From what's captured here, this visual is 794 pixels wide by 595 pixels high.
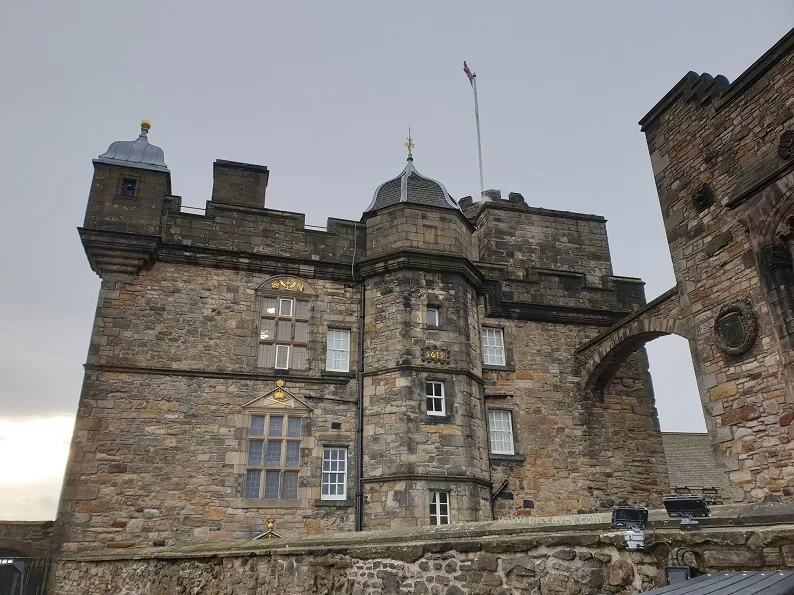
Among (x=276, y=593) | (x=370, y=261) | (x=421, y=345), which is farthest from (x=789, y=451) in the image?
(x=370, y=261)

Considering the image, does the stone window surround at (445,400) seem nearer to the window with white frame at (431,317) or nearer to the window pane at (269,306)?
the window with white frame at (431,317)

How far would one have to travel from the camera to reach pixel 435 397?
1291 centimetres

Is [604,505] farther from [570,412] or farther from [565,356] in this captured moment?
[565,356]

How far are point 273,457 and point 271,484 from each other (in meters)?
0.56

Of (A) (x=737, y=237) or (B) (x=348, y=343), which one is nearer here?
(A) (x=737, y=237)

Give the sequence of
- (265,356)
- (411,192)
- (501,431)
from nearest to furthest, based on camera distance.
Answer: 1. (265,356)
2. (501,431)
3. (411,192)

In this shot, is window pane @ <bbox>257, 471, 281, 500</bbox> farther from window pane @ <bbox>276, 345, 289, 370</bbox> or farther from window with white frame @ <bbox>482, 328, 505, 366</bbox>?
window with white frame @ <bbox>482, 328, 505, 366</bbox>

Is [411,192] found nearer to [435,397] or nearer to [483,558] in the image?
[435,397]

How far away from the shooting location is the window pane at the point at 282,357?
43.8 feet

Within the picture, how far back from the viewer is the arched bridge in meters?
12.1

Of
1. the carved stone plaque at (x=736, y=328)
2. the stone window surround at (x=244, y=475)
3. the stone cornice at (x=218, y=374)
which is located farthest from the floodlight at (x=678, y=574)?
the stone cornice at (x=218, y=374)

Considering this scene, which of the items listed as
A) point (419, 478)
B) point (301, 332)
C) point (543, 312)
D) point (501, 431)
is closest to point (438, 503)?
point (419, 478)

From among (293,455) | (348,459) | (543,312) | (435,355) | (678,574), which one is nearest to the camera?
(678,574)

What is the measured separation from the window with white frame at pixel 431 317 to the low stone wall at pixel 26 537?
872 centimetres
